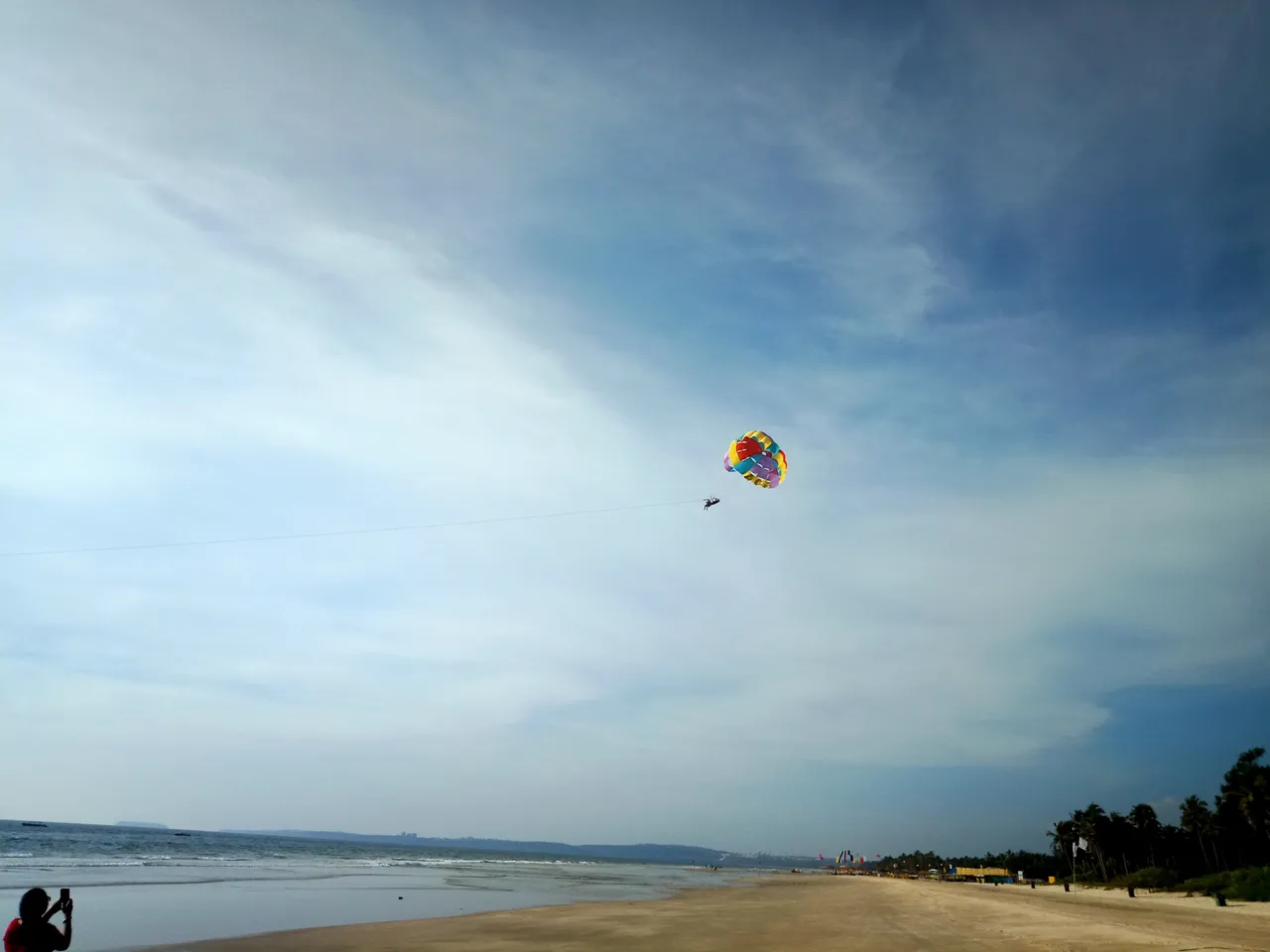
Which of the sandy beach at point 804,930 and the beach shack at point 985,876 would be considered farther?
the beach shack at point 985,876

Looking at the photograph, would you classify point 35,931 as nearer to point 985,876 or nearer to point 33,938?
→ point 33,938

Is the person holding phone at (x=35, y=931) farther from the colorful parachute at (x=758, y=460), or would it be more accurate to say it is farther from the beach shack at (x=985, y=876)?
the beach shack at (x=985, y=876)

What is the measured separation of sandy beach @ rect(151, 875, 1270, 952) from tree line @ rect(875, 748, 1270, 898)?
44.5ft

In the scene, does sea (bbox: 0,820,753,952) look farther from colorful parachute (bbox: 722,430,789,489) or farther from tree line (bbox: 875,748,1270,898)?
tree line (bbox: 875,748,1270,898)

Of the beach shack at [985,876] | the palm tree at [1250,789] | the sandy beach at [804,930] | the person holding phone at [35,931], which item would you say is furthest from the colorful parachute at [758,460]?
the beach shack at [985,876]

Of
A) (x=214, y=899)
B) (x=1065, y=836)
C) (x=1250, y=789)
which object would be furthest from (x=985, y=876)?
(x=214, y=899)

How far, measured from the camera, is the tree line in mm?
47438

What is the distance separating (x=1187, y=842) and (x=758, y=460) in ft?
257

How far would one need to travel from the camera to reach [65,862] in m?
46.3

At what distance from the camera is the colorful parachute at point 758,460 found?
29.7 metres

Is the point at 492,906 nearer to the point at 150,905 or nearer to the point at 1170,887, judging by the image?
the point at 150,905

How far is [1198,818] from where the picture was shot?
63.9 meters

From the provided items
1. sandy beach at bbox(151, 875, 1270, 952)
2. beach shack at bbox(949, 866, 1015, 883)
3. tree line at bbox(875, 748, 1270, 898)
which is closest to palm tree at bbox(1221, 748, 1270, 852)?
tree line at bbox(875, 748, 1270, 898)

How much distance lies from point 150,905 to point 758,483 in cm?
2630
